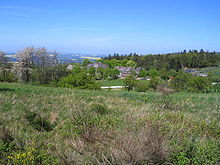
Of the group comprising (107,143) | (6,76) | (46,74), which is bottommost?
(46,74)

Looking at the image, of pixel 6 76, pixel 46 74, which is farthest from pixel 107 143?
pixel 46 74

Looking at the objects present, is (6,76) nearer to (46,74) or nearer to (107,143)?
(46,74)

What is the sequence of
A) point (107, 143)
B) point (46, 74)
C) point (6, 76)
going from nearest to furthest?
point (107, 143) → point (6, 76) → point (46, 74)

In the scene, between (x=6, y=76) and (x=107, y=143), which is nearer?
(x=107, y=143)

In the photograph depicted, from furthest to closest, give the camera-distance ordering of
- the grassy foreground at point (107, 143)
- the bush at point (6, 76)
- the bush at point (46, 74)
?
the bush at point (46, 74) → the bush at point (6, 76) → the grassy foreground at point (107, 143)

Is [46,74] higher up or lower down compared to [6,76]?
lower down

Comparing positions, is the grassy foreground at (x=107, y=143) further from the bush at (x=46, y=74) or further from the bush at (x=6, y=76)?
the bush at (x=46, y=74)

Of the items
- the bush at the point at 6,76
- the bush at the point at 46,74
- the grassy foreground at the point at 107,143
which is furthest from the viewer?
the bush at the point at 46,74

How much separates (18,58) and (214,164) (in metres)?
36.0

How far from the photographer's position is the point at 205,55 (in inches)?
3920

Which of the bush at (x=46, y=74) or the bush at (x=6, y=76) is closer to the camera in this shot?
the bush at (x=6, y=76)

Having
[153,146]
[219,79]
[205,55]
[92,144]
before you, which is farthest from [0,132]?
[205,55]

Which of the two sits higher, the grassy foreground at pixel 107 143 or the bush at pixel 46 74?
the grassy foreground at pixel 107 143

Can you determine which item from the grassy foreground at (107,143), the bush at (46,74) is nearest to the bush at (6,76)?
the bush at (46,74)
